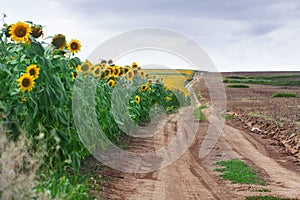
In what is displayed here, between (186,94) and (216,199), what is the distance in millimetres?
19420

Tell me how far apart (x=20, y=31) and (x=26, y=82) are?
0.89 metres

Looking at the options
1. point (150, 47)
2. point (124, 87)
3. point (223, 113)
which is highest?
point (150, 47)

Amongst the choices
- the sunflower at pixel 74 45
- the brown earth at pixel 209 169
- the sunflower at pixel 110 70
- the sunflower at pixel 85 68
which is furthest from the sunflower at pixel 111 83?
the sunflower at pixel 74 45

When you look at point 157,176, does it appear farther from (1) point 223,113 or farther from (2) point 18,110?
(1) point 223,113

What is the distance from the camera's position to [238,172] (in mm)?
8992

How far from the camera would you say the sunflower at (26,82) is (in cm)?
591

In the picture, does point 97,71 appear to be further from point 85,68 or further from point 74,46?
point 74,46

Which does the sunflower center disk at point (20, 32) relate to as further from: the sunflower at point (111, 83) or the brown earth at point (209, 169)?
the sunflower at point (111, 83)

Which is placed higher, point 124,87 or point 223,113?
point 124,87

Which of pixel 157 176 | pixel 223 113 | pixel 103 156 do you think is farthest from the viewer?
pixel 223 113

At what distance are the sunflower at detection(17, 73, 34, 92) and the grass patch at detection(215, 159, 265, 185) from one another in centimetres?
396

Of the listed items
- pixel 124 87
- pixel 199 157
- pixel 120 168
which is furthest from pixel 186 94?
pixel 120 168

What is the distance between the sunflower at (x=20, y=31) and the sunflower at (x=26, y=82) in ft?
2.44

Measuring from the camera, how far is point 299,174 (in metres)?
9.50
